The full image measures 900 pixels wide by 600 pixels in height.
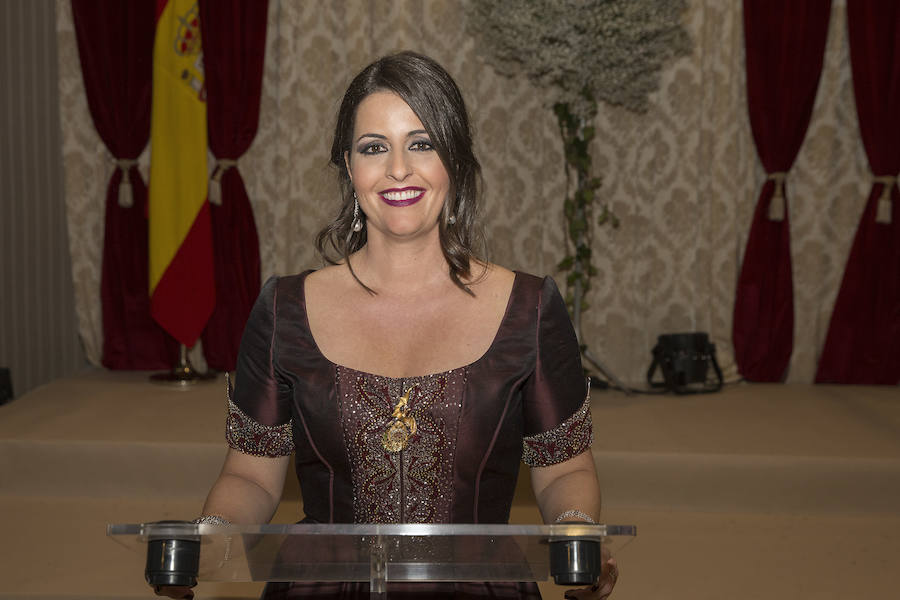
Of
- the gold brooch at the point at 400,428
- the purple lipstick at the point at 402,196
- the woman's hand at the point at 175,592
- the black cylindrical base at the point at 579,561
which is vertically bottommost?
the woman's hand at the point at 175,592

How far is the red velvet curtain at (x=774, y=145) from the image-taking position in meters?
4.95

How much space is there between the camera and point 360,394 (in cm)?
175

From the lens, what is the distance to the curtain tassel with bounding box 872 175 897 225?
4.91 metres

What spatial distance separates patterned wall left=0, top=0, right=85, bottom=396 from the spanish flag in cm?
86

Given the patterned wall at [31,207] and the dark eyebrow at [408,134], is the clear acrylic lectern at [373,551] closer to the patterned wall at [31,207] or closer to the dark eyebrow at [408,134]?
the dark eyebrow at [408,134]

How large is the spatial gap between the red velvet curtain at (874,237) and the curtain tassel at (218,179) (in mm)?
3233

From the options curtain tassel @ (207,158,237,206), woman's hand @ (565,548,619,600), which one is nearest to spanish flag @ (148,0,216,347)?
curtain tassel @ (207,158,237,206)

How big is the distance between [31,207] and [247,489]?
13.4 ft

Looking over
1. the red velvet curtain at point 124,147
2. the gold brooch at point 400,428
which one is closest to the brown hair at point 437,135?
the gold brooch at point 400,428

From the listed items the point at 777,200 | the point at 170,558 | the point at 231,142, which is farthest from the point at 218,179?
the point at 170,558

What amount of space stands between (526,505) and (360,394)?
218 cm

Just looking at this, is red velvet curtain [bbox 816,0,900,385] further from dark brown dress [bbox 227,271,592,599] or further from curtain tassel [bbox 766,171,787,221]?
dark brown dress [bbox 227,271,592,599]

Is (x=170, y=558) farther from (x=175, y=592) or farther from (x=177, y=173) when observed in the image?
(x=177, y=173)

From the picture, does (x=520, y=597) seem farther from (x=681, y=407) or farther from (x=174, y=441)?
(x=681, y=407)
